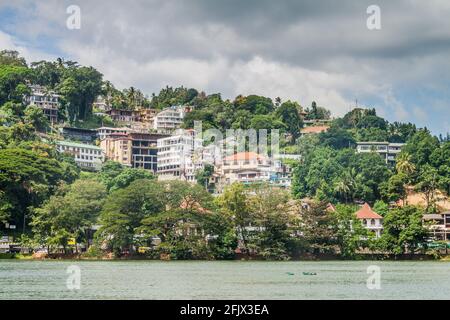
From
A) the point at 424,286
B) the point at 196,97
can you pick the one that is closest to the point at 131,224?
the point at 424,286

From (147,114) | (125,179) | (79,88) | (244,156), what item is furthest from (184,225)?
(147,114)

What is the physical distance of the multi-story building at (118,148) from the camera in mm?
110812

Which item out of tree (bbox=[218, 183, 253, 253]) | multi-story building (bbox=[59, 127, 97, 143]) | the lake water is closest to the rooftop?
multi-story building (bbox=[59, 127, 97, 143])

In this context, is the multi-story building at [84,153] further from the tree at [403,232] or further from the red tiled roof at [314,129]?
the tree at [403,232]

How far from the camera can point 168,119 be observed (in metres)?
128

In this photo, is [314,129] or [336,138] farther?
[314,129]

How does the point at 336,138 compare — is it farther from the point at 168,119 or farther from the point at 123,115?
the point at 123,115

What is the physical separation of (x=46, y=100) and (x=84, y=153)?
1398 centimetres

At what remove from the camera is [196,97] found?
139625 millimetres

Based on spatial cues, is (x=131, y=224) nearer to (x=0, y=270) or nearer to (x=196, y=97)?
(x=0, y=270)

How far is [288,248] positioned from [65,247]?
1605 cm

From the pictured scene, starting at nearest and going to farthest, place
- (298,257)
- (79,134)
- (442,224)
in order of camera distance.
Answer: (298,257)
(442,224)
(79,134)

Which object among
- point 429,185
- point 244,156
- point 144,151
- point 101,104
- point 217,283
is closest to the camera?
point 217,283
